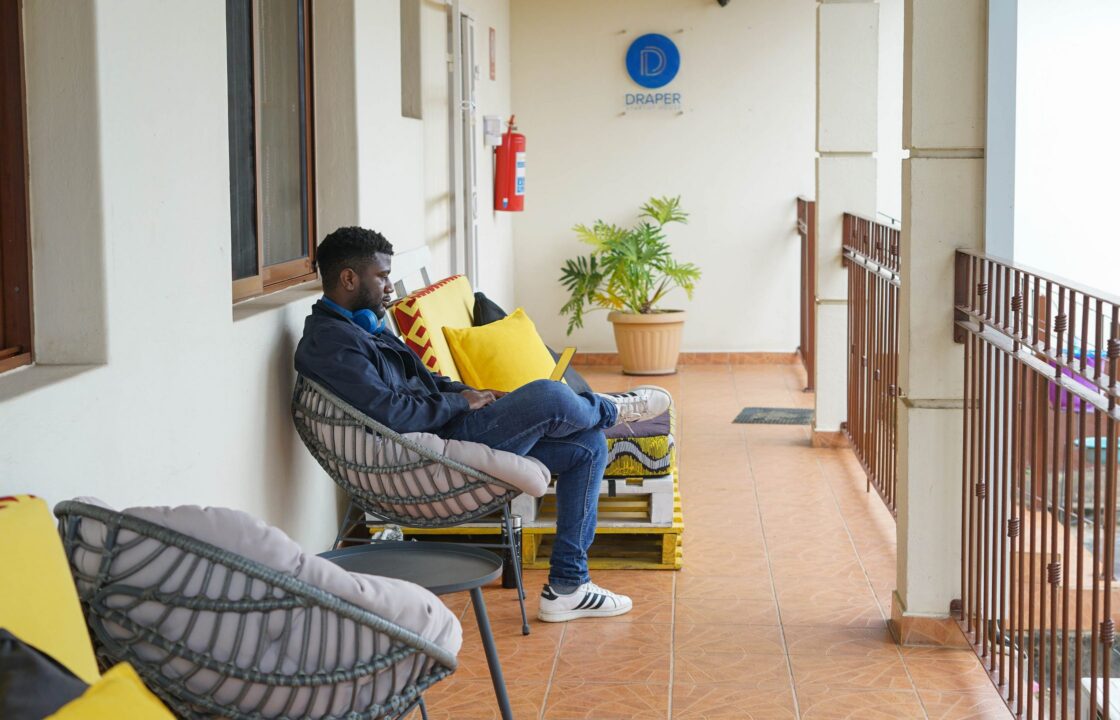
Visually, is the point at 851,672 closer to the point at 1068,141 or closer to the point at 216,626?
the point at 216,626

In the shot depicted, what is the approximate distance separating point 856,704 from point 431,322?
198cm

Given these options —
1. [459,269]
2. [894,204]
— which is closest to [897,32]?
[894,204]

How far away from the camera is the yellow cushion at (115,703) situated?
129 cm

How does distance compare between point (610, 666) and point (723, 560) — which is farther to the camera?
point (723, 560)

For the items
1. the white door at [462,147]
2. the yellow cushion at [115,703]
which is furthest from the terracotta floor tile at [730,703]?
the white door at [462,147]

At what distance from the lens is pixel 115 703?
1316mm

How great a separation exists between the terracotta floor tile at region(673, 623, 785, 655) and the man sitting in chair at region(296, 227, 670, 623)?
0.86 ft

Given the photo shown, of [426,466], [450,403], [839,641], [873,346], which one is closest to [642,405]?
[450,403]

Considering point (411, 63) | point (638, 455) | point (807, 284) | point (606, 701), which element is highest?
point (411, 63)

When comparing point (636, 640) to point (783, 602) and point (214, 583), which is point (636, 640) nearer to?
point (783, 602)

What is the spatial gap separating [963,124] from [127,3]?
2117mm

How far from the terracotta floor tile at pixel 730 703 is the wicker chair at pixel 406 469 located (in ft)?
2.15

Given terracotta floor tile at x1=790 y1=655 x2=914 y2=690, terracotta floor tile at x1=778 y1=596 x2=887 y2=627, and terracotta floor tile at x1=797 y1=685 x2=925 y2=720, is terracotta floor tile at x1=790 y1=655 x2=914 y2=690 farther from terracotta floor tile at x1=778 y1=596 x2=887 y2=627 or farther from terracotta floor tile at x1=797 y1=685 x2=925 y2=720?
terracotta floor tile at x1=778 y1=596 x2=887 y2=627

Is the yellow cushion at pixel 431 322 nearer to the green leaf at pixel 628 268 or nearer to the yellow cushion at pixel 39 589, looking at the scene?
the yellow cushion at pixel 39 589
